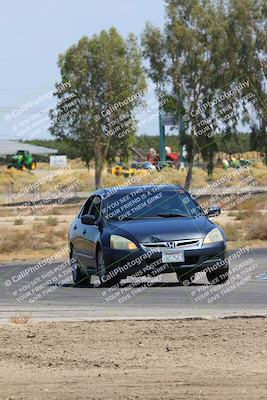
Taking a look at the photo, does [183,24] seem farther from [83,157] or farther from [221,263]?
[221,263]

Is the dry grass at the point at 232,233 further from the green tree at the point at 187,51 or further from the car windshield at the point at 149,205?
the green tree at the point at 187,51

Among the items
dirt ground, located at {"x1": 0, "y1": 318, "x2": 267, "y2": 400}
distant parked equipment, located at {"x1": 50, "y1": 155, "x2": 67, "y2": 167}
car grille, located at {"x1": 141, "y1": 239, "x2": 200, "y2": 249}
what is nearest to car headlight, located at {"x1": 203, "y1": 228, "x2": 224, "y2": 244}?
car grille, located at {"x1": 141, "y1": 239, "x2": 200, "y2": 249}

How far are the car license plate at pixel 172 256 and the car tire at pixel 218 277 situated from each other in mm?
693

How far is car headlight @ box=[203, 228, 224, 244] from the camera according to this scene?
18.2 m

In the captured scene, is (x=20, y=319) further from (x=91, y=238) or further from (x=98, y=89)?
(x=98, y=89)

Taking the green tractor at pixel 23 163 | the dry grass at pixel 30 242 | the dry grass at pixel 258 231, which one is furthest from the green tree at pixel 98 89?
the green tractor at pixel 23 163

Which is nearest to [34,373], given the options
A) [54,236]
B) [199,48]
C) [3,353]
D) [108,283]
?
[3,353]

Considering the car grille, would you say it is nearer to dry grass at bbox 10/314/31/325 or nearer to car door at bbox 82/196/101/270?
car door at bbox 82/196/101/270

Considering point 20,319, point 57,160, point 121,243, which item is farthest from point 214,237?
point 57,160

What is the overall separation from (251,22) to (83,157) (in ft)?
42.6

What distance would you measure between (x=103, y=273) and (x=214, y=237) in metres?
1.77

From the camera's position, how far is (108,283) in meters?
18.6

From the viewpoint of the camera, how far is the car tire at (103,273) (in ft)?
60.1

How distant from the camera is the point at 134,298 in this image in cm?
1686
